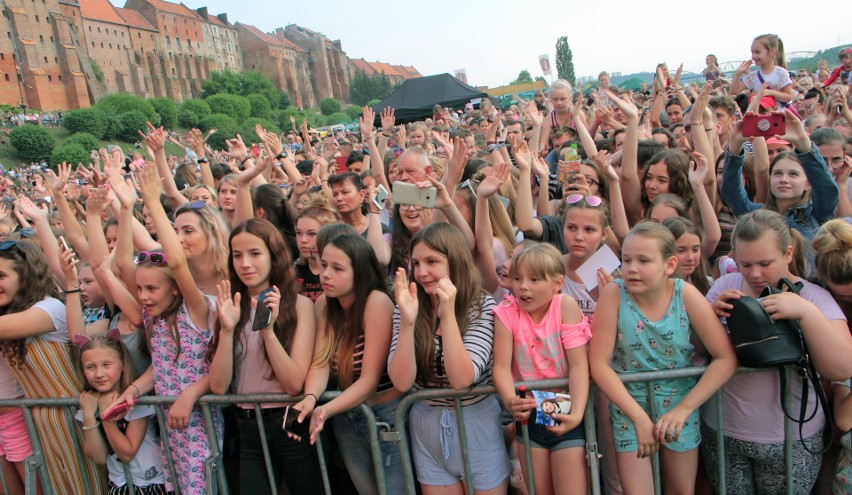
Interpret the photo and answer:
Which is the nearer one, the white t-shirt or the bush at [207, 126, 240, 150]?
the white t-shirt

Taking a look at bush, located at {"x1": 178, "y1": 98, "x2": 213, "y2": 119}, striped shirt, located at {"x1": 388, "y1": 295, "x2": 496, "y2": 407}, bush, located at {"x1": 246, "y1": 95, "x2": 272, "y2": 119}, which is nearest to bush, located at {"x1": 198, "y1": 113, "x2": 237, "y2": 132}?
bush, located at {"x1": 178, "y1": 98, "x2": 213, "y2": 119}

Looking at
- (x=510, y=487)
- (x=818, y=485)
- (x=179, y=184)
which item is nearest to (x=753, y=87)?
(x=818, y=485)

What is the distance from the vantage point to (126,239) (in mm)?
3461

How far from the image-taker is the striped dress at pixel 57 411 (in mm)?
3305

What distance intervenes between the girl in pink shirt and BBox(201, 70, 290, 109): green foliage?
271 ft

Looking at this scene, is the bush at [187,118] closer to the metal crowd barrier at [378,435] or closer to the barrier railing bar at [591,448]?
the metal crowd barrier at [378,435]

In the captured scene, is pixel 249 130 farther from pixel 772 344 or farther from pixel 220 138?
pixel 772 344

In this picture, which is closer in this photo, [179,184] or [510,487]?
[510,487]

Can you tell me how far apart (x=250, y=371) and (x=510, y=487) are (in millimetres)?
1577

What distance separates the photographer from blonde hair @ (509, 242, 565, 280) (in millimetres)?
2740

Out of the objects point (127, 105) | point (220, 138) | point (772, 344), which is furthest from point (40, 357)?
point (127, 105)

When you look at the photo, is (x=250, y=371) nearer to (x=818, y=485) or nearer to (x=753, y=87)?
(x=818, y=485)

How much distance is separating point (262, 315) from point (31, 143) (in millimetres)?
55784

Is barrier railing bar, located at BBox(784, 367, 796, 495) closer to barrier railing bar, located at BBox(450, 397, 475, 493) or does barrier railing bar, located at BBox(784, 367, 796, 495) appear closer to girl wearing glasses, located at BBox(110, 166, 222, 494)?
barrier railing bar, located at BBox(450, 397, 475, 493)
